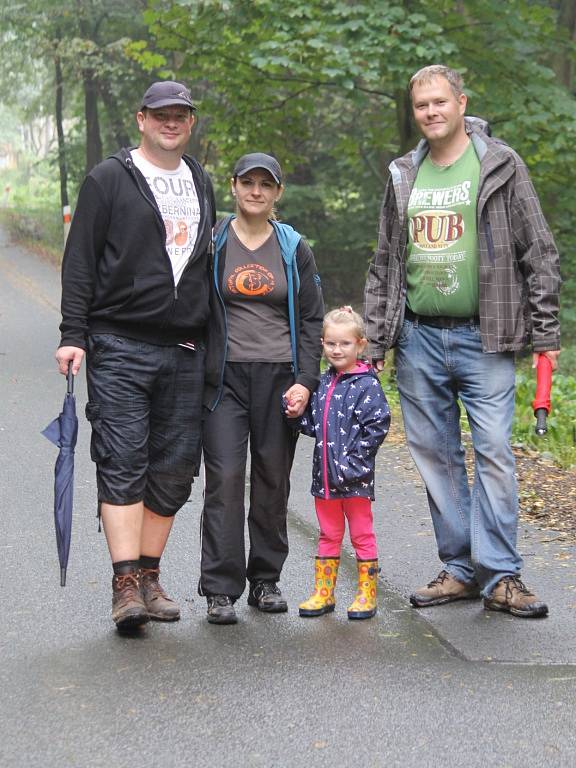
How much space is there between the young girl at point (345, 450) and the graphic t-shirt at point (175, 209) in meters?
0.66

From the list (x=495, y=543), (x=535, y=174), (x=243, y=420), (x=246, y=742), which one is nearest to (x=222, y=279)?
(x=243, y=420)

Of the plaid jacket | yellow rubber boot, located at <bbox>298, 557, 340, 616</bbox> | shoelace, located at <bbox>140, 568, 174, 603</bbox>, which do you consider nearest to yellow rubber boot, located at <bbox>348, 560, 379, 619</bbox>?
yellow rubber boot, located at <bbox>298, 557, 340, 616</bbox>

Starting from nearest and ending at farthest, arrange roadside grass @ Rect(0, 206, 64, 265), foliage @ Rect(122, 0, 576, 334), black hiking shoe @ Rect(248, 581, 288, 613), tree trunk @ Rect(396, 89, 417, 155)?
black hiking shoe @ Rect(248, 581, 288, 613) → foliage @ Rect(122, 0, 576, 334) → tree trunk @ Rect(396, 89, 417, 155) → roadside grass @ Rect(0, 206, 64, 265)

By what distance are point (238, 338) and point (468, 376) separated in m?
0.99

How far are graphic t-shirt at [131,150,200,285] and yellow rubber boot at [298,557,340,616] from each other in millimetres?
1324

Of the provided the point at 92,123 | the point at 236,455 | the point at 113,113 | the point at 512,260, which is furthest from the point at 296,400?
the point at 92,123

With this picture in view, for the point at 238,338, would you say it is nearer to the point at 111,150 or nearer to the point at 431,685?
the point at 431,685

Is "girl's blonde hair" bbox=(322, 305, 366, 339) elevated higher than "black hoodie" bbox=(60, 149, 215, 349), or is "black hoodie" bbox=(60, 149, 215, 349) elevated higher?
"black hoodie" bbox=(60, 149, 215, 349)

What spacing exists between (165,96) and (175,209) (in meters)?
0.44

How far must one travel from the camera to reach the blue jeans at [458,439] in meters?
5.59

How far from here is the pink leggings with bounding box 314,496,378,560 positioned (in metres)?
5.51

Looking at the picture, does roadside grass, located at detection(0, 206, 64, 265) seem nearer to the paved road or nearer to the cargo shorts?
the paved road

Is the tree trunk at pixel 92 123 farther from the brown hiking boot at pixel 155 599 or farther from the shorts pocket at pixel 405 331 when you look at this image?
the brown hiking boot at pixel 155 599

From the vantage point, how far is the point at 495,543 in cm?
563
